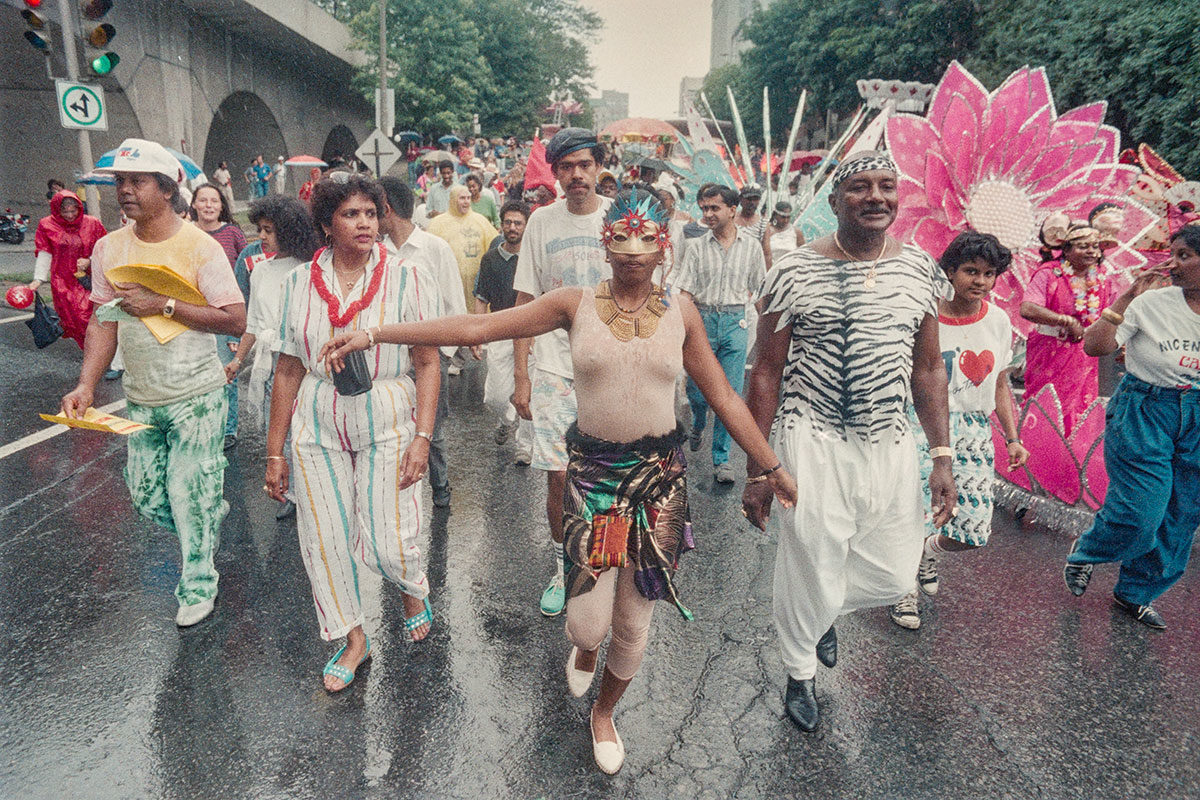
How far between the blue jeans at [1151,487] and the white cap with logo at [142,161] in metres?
4.51

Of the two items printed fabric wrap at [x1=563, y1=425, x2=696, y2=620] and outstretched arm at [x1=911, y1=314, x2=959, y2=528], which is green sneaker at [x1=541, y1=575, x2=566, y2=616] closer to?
printed fabric wrap at [x1=563, y1=425, x2=696, y2=620]

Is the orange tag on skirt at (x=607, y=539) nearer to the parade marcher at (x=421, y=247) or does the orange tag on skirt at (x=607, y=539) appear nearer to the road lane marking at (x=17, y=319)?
A: the parade marcher at (x=421, y=247)

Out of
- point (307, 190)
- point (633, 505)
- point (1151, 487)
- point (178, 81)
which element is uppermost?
point (178, 81)

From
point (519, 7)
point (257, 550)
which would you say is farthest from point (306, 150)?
point (257, 550)

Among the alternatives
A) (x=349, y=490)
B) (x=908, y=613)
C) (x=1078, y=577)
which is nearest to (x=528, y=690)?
(x=349, y=490)

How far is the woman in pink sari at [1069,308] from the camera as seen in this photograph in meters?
4.96

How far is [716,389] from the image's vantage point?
9.15 ft

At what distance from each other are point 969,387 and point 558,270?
2031 mm

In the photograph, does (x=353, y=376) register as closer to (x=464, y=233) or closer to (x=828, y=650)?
(x=828, y=650)

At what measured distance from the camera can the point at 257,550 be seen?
4512 millimetres

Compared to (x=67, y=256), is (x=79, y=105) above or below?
above

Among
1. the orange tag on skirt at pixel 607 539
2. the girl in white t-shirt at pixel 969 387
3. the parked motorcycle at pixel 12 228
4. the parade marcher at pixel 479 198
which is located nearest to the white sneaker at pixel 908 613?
the girl in white t-shirt at pixel 969 387

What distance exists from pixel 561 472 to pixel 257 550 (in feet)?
6.10

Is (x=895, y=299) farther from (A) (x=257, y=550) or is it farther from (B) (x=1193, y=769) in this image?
(A) (x=257, y=550)
